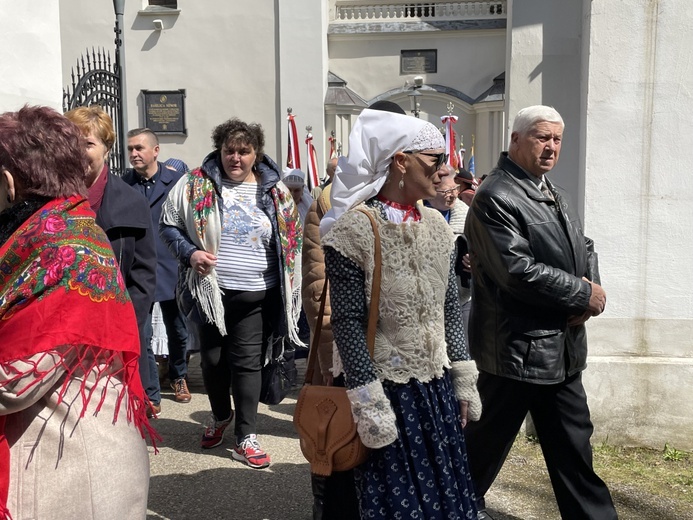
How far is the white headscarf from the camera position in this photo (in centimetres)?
271

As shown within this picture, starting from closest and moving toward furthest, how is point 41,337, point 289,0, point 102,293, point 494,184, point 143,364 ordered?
point 41,337
point 102,293
point 494,184
point 143,364
point 289,0

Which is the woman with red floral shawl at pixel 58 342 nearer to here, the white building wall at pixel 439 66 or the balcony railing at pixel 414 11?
the white building wall at pixel 439 66

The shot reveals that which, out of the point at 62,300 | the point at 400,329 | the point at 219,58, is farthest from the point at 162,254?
the point at 219,58

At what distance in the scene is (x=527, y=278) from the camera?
3.34m

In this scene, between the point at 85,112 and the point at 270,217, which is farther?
the point at 270,217

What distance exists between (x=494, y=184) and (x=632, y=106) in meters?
1.88

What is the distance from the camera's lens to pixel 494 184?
3.49m

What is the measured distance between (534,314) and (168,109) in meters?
17.9

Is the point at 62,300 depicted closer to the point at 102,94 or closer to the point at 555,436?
the point at 555,436

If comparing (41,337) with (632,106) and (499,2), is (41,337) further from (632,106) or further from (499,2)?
(499,2)

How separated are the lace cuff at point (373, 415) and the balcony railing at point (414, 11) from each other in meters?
19.3

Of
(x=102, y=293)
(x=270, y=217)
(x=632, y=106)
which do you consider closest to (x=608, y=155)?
(x=632, y=106)

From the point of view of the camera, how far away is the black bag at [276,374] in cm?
480

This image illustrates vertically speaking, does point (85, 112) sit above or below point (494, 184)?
above
